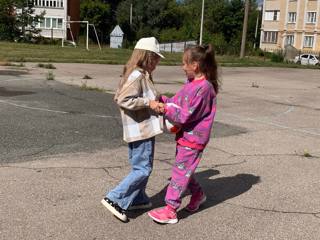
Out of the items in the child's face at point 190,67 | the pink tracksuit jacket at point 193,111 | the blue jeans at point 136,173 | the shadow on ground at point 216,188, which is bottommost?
the shadow on ground at point 216,188

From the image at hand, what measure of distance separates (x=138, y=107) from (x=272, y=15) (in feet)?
252

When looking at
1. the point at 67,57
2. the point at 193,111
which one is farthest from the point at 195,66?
the point at 67,57

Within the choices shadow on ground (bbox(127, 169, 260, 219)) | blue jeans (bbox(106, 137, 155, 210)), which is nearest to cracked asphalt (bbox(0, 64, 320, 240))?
shadow on ground (bbox(127, 169, 260, 219))

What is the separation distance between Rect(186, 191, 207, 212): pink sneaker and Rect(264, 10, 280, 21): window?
7510 centimetres

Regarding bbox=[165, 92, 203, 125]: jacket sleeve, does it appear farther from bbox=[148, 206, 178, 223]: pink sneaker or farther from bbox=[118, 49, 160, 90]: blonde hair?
bbox=[148, 206, 178, 223]: pink sneaker

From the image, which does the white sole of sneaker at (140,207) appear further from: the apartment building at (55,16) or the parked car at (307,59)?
the apartment building at (55,16)

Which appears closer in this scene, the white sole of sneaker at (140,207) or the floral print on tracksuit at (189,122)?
the floral print on tracksuit at (189,122)

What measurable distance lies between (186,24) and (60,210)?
87.2m

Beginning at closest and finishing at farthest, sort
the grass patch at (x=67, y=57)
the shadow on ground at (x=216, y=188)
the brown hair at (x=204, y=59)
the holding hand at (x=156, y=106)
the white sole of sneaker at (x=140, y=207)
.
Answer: the holding hand at (x=156, y=106) < the brown hair at (x=204, y=59) < the white sole of sneaker at (x=140, y=207) < the shadow on ground at (x=216, y=188) < the grass patch at (x=67, y=57)

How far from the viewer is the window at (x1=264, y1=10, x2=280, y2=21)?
7688cm

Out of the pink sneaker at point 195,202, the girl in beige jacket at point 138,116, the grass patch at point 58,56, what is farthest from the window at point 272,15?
the girl in beige jacket at point 138,116

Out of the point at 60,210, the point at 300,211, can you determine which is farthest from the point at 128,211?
the point at 300,211

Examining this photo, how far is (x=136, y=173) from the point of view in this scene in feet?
15.2

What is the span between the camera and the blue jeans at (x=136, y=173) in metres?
4.59
